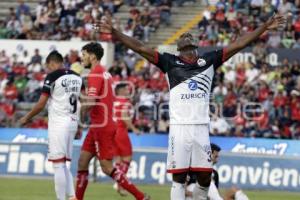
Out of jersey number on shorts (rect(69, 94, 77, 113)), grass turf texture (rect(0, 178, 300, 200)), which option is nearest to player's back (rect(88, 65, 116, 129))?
jersey number on shorts (rect(69, 94, 77, 113))

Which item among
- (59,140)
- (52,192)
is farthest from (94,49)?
(52,192)

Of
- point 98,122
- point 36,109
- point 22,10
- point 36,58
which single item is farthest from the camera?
point 22,10

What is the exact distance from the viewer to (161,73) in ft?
103

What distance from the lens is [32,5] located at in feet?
127

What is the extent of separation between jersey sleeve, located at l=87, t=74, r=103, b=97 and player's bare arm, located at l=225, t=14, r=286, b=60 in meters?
3.22

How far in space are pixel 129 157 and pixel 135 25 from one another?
15.4 metres

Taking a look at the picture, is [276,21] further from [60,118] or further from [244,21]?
[244,21]

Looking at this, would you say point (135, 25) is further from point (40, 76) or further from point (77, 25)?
point (40, 76)

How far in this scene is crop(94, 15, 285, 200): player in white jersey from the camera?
41.8 feet

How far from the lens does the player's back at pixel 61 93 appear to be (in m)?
14.8

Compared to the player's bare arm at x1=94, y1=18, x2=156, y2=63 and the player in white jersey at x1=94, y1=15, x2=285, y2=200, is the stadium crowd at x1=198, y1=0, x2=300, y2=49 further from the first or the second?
the player's bare arm at x1=94, y1=18, x2=156, y2=63

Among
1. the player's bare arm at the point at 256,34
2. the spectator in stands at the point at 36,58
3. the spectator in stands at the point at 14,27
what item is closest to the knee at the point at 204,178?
the player's bare arm at the point at 256,34

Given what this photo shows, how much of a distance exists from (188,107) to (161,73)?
18.8 m

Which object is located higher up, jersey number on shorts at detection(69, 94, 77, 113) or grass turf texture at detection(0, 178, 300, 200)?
jersey number on shorts at detection(69, 94, 77, 113)
